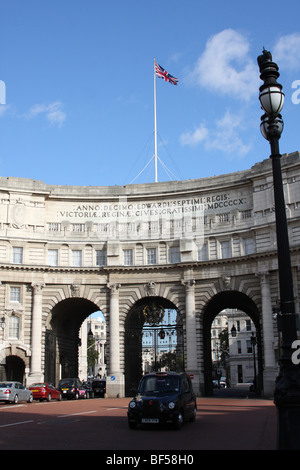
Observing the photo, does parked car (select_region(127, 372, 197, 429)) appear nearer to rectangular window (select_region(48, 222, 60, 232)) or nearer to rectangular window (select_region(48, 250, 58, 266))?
rectangular window (select_region(48, 250, 58, 266))

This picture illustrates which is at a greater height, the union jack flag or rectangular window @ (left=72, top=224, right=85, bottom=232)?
the union jack flag

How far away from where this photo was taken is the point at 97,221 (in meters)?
53.4

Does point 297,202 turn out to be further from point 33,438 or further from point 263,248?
point 33,438

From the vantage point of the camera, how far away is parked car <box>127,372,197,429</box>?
18172mm

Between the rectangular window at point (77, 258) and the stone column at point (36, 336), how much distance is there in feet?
12.7

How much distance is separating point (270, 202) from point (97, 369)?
130879 millimetres

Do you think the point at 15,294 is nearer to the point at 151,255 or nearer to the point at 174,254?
the point at 151,255

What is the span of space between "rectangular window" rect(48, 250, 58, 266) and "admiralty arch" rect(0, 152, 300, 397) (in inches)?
3.8

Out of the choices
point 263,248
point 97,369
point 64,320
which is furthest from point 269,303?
point 97,369

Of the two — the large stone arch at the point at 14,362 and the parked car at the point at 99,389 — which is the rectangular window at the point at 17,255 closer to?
the large stone arch at the point at 14,362

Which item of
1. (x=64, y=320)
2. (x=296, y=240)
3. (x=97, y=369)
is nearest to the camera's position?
(x=296, y=240)

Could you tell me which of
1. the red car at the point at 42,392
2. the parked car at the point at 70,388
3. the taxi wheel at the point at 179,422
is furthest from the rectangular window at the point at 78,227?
the taxi wheel at the point at 179,422

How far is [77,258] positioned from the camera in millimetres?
52875

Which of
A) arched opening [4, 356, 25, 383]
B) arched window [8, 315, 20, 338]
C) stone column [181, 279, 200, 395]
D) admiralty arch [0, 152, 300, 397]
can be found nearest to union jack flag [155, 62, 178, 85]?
admiralty arch [0, 152, 300, 397]
